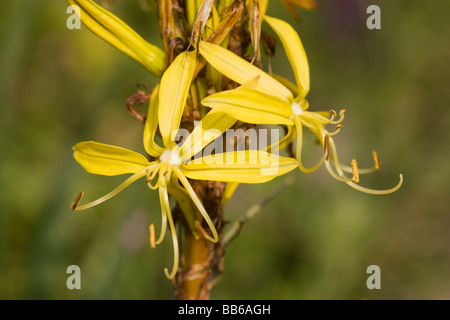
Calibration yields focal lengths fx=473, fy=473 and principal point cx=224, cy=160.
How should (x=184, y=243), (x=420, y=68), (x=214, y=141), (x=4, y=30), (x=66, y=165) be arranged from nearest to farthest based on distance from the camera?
(x=214, y=141) → (x=184, y=243) → (x=66, y=165) → (x=4, y=30) → (x=420, y=68)

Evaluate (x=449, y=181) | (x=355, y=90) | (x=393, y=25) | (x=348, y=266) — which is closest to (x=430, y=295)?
(x=348, y=266)

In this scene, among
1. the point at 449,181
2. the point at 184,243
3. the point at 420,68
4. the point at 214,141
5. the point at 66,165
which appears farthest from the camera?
the point at 420,68

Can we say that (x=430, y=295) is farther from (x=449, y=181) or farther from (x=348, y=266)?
(x=449, y=181)

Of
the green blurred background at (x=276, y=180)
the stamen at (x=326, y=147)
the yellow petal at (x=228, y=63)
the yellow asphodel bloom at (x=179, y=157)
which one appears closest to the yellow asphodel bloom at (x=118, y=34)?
the yellow asphodel bloom at (x=179, y=157)

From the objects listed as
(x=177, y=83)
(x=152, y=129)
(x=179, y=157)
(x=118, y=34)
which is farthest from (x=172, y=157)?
(x=118, y=34)

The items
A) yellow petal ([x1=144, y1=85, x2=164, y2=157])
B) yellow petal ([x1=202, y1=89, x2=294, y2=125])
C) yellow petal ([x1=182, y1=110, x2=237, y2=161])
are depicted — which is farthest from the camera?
yellow petal ([x1=144, y1=85, x2=164, y2=157])

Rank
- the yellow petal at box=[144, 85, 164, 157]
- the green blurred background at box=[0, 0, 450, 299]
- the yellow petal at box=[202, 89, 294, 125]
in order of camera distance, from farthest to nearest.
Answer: the green blurred background at box=[0, 0, 450, 299] → the yellow petal at box=[144, 85, 164, 157] → the yellow petal at box=[202, 89, 294, 125]

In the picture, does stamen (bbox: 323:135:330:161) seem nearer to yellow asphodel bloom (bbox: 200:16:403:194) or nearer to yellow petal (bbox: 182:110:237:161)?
yellow asphodel bloom (bbox: 200:16:403:194)

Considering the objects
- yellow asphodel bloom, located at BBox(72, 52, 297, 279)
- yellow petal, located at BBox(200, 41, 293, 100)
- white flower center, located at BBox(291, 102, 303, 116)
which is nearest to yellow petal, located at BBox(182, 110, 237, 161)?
yellow asphodel bloom, located at BBox(72, 52, 297, 279)
